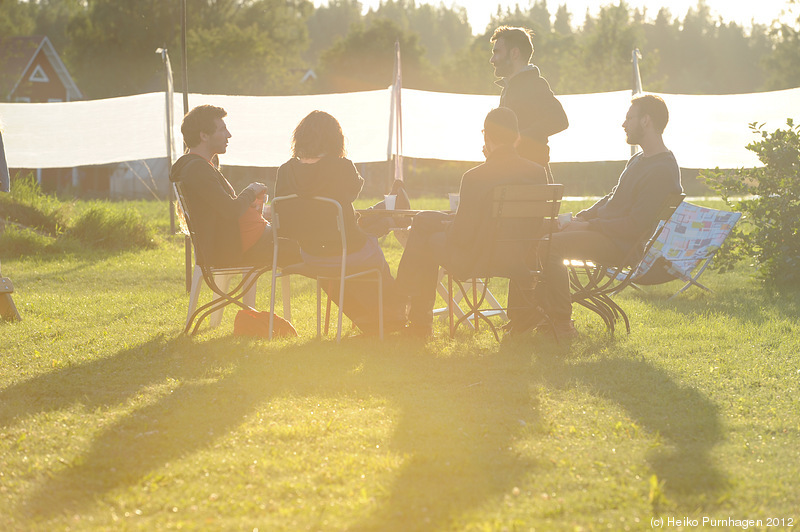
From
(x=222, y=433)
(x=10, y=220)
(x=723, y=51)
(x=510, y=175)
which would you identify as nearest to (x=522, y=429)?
(x=222, y=433)

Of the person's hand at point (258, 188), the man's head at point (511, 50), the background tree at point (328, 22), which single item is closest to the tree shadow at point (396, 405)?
the person's hand at point (258, 188)

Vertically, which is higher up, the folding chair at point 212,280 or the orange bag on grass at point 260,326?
the folding chair at point 212,280

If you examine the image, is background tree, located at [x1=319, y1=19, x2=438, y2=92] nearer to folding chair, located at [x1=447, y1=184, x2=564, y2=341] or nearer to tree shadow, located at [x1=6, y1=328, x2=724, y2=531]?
folding chair, located at [x1=447, y1=184, x2=564, y2=341]

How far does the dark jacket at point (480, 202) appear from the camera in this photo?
462 centimetres

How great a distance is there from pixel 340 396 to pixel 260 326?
1544mm

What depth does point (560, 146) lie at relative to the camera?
10.0 meters

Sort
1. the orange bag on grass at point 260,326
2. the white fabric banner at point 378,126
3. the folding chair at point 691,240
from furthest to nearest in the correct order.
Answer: the white fabric banner at point 378,126 → the folding chair at point 691,240 → the orange bag on grass at point 260,326

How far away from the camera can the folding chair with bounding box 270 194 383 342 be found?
4809 millimetres

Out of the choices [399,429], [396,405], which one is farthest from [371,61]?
[399,429]

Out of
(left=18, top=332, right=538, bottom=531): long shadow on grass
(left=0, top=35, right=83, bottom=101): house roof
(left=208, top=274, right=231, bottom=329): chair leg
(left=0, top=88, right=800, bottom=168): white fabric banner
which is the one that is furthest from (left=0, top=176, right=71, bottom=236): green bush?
(left=0, top=35, right=83, bottom=101): house roof

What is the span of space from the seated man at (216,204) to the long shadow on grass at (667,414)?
1800 millimetres

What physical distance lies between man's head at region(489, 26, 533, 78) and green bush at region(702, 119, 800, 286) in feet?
8.84

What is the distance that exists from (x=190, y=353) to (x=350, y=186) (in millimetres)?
1210

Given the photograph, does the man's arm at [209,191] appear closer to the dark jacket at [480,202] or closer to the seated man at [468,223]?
the seated man at [468,223]
